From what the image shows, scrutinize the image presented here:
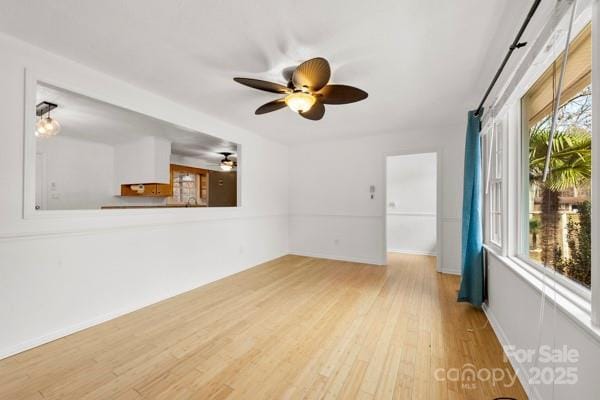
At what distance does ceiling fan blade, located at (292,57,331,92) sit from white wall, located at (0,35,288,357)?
1873 mm

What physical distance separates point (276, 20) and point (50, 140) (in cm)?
523

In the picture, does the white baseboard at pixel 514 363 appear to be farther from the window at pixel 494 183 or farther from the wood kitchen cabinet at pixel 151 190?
the wood kitchen cabinet at pixel 151 190

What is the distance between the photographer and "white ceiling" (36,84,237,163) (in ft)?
9.43

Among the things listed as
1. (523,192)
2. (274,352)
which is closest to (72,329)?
(274,352)

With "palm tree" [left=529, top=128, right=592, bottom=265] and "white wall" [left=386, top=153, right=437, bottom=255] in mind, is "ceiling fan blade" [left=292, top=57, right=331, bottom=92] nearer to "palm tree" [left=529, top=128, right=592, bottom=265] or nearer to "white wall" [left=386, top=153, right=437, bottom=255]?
"palm tree" [left=529, top=128, right=592, bottom=265]

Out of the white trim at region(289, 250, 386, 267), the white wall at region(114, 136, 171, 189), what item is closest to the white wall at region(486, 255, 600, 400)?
the white trim at region(289, 250, 386, 267)

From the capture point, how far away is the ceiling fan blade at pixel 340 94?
2131 mm

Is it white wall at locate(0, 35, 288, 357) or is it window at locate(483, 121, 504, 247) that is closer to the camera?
white wall at locate(0, 35, 288, 357)

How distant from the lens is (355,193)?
15.3 ft

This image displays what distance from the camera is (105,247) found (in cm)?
238

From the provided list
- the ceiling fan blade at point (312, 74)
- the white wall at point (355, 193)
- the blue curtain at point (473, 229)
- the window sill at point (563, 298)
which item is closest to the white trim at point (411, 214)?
the white wall at point (355, 193)

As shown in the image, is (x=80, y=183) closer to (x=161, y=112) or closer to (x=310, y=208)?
(x=161, y=112)

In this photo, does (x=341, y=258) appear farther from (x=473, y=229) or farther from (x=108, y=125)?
(x=108, y=125)

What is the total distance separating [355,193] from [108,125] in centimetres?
435
